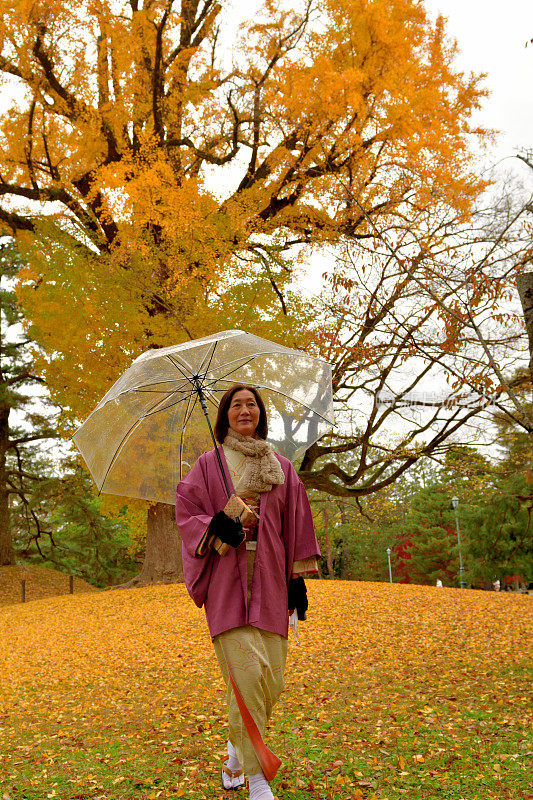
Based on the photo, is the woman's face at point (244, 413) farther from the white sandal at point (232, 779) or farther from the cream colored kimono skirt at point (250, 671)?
the white sandal at point (232, 779)

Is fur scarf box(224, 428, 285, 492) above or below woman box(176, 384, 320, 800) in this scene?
above

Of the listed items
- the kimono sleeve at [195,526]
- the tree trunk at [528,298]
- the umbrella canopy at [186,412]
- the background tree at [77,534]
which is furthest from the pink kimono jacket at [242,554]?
the background tree at [77,534]

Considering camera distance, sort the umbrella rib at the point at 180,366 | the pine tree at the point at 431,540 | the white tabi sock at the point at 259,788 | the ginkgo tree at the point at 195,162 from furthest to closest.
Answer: the pine tree at the point at 431,540, the ginkgo tree at the point at 195,162, the umbrella rib at the point at 180,366, the white tabi sock at the point at 259,788

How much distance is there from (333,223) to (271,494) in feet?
28.2

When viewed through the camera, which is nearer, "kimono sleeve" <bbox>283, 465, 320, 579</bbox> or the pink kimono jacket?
the pink kimono jacket

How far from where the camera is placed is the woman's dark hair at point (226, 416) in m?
3.50

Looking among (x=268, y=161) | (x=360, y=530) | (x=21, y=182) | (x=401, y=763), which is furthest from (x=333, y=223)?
(x=360, y=530)

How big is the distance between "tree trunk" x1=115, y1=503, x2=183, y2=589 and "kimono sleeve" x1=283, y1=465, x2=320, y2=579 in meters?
9.93

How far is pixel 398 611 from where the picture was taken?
9.48 meters

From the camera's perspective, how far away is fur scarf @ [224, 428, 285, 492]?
129 inches

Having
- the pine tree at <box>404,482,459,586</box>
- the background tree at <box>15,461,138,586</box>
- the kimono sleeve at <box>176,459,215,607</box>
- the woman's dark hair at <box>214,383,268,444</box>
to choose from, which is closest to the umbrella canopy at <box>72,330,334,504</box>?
the woman's dark hair at <box>214,383,268,444</box>

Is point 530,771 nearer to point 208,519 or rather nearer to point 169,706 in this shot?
point 208,519

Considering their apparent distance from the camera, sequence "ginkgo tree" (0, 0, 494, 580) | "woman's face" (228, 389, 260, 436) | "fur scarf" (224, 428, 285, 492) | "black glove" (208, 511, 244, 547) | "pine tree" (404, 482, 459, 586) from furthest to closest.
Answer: "pine tree" (404, 482, 459, 586), "ginkgo tree" (0, 0, 494, 580), "woman's face" (228, 389, 260, 436), "fur scarf" (224, 428, 285, 492), "black glove" (208, 511, 244, 547)

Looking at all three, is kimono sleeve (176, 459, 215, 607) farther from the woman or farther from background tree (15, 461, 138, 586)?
background tree (15, 461, 138, 586)
